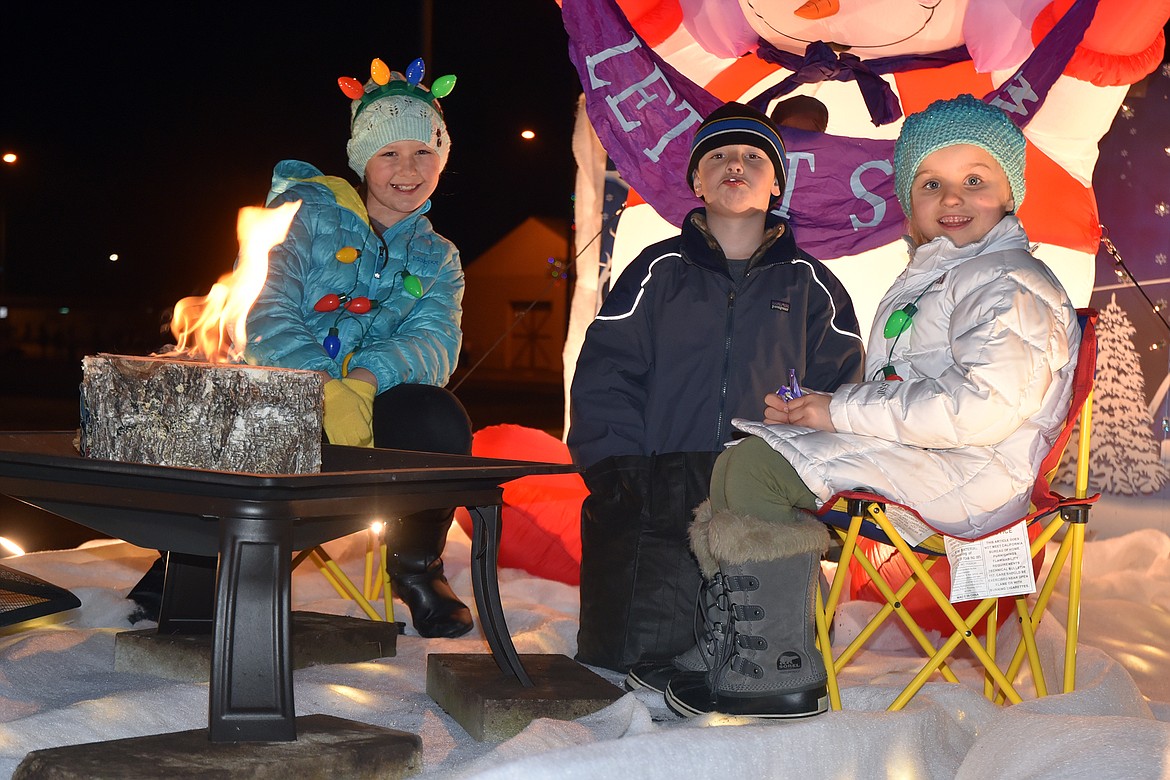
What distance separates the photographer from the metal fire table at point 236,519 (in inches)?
61.6

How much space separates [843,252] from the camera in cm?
381

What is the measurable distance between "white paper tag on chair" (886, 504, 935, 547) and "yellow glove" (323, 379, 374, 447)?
1204 mm

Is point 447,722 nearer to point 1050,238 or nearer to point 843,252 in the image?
point 843,252

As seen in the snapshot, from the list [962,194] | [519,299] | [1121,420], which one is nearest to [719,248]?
[962,194]

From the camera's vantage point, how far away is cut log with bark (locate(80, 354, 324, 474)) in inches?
68.7

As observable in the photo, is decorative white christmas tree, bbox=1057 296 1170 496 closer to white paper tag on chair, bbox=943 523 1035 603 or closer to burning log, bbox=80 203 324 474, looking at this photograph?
white paper tag on chair, bbox=943 523 1035 603

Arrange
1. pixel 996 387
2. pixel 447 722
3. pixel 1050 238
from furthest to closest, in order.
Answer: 1. pixel 1050 238
2. pixel 447 722
3. pixel 996 387

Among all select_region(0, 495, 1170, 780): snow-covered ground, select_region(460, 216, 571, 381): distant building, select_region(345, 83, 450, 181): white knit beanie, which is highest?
select_region(460, 216, 571, 381): distant building

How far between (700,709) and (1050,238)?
2389 millimetres

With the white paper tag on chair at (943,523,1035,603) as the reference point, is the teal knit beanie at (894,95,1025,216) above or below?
above

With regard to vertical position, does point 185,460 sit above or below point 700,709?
above

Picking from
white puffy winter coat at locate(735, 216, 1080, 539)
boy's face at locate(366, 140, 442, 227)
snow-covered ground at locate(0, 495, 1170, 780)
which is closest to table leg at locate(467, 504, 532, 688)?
snow-covered ground at locate(0, 495, 1170, 780)

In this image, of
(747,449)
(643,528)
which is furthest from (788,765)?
(643,528)

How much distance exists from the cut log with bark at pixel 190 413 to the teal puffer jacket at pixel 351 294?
2.92ft
